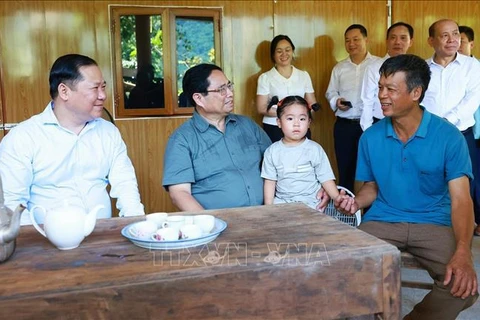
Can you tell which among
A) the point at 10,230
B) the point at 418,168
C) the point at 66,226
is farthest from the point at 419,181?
the point at 10,230

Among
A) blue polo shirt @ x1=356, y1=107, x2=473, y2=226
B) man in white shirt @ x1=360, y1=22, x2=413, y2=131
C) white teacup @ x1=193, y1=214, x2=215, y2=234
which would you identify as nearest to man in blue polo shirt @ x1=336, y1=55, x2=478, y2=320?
blue polo shirt @ x1=356, y1=107, x2=473, y2=226

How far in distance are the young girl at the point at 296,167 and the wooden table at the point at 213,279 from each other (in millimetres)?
949

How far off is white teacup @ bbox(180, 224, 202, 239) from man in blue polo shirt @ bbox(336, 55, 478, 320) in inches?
39.3

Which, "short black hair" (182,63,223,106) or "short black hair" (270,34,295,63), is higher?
"short black hair" (270,34,295,63)

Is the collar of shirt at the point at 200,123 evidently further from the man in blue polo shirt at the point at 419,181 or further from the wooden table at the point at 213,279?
the wooden table at the point at 213,279

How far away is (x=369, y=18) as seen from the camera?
191 inches

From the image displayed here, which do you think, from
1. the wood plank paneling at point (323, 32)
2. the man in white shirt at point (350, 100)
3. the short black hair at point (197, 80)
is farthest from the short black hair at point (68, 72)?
the wood plank paneling at point (323, 32)

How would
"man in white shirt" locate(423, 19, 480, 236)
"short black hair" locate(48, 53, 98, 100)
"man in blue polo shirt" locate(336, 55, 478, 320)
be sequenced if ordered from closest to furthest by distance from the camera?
1. "man in blue polo shirt" locate(336, 55, 478, 320)
2. "short black hair" locate(48, 53, 98, 100)
3. "man in white shirt" locate(423, 19, 480, 236)

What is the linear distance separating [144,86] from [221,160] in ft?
6.89

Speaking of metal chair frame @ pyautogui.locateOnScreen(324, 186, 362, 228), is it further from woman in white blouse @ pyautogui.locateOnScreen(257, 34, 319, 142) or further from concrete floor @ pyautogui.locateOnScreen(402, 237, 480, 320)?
woman in white blouse @ pyautogui.locateOnScreen(257, 34, 319, 142)

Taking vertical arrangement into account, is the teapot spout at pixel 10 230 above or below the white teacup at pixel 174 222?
above

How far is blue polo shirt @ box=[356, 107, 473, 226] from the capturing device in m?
2.09

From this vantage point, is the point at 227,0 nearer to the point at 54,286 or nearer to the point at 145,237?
the point at 145,237

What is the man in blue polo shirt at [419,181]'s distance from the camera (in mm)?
2035
